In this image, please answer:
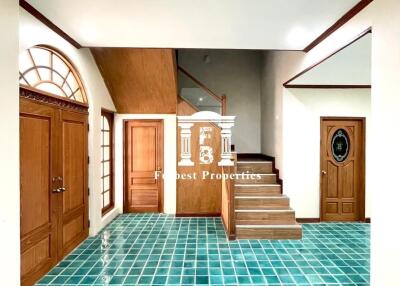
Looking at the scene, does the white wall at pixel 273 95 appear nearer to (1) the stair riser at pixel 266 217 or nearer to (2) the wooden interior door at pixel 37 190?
(1) the stair riser at pixel 266 217

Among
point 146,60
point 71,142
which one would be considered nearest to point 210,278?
point 71,142

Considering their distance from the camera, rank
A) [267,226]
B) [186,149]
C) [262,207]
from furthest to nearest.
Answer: [186,149]
[262,207]
[267,226]

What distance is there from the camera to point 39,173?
296 cm

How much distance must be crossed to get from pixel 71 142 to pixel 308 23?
3369mm

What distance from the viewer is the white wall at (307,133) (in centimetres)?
504

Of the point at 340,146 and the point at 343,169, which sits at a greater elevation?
the point at 340,146

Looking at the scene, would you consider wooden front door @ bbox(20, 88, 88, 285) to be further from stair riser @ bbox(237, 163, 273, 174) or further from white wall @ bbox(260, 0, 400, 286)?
white wall @ bbox(260, 0, 400, 286)

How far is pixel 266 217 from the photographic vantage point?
443cm

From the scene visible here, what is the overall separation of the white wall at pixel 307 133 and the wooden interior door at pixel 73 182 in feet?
11.8

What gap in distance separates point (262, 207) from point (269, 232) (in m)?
0.51

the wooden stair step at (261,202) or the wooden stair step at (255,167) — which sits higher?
the wooden stair step at (255,167)

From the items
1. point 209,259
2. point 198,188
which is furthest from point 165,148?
point 209,259

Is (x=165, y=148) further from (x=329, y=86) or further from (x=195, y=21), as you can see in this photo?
(x=329, y=86)

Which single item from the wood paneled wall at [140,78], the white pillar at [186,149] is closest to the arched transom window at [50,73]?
the wood paneled wall at [140,78]
